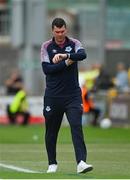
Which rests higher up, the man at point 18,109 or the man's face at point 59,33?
the man's face at point 59,33

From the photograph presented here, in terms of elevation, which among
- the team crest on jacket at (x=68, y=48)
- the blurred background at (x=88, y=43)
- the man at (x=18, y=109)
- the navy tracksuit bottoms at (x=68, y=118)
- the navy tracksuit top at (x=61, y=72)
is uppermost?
the team crest on jacket at (x=68, y=48)

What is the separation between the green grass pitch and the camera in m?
13.8

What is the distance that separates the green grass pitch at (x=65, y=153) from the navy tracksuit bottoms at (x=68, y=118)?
13.0 inches

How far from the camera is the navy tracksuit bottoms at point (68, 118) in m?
14.0

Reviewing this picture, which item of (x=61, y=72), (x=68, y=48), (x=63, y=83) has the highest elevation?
(x=68, y=48)

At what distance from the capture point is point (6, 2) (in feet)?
176

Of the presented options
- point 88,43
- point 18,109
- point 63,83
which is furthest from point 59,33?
point 88,43

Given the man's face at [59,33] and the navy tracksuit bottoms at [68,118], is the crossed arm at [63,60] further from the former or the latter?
the navy tracksuit bottoms at [68,118]

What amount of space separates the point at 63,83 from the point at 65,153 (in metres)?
4.95

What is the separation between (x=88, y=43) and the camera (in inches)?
1638

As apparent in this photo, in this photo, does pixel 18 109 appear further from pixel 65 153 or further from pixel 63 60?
pixel 63 60

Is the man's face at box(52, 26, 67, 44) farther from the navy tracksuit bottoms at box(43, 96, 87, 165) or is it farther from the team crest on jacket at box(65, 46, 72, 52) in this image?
the navy tracksuit bottoms at box(43, 96, 87, 165)

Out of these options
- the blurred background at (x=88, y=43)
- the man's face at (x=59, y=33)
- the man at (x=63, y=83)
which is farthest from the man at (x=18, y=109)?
the man's face at (x=59, y=33)

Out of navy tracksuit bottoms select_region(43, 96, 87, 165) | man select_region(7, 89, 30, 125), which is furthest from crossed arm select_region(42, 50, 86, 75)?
man select_region(7, 89, 30, 125)
